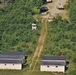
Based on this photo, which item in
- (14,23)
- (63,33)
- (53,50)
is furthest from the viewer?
(14,23)

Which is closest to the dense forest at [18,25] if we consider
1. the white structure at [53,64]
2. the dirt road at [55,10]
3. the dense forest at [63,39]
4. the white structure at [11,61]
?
the dirt road at [55,10]

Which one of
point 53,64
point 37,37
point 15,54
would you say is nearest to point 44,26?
point 37,37

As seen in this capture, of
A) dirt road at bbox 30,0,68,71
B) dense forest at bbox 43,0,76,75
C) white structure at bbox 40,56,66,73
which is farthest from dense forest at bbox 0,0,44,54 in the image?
white structure at bbox 40,56,66,73

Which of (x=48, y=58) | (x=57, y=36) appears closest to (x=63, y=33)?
(x=57, y=36)

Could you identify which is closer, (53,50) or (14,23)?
(53,50)

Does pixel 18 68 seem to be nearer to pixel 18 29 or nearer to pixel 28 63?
pixel 28 63

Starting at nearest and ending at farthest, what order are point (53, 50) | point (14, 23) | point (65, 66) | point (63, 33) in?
point (65, 66)
point (53, 50)
point (63, 33)
point (14, 23)

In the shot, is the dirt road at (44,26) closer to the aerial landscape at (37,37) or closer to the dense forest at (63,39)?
the aerial landscape at (37,37)

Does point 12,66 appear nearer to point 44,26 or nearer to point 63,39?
point 63,39
